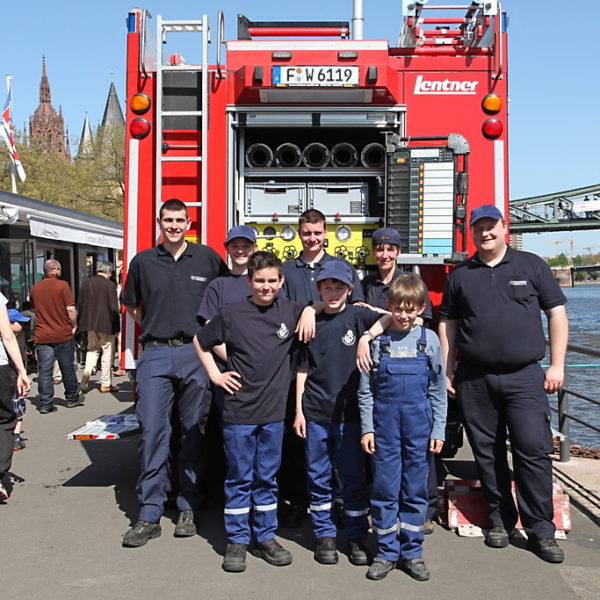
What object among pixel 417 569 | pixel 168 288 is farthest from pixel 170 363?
pixel 417 569

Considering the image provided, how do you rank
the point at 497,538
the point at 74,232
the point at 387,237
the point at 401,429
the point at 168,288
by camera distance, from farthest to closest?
1. the point at 74,232
2. the point at 387,237
3. the point at 168,288
4. the point at 497,538
5. the point at 401,429

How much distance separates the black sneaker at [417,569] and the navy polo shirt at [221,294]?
181cm

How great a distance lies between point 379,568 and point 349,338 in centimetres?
126

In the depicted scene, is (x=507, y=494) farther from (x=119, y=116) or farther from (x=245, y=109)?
(x=119, y=116)

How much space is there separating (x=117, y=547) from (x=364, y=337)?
1.93m

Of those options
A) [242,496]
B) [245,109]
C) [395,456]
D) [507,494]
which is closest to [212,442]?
[242,496]

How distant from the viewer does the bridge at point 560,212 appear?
78.8 meters

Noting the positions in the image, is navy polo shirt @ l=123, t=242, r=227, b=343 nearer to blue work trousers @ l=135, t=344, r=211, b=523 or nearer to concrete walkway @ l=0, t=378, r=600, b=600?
blue work trousers @ l=135, t=344, r=211, b=523

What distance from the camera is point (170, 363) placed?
4758mm

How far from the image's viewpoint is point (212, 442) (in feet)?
17.3

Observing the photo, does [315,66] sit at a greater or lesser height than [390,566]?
greater

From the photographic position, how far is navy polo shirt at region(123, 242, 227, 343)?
4812 millimetres

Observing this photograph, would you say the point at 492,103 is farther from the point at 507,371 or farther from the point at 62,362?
the point at 62,362

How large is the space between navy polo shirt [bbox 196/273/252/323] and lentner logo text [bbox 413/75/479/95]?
2112 mm
